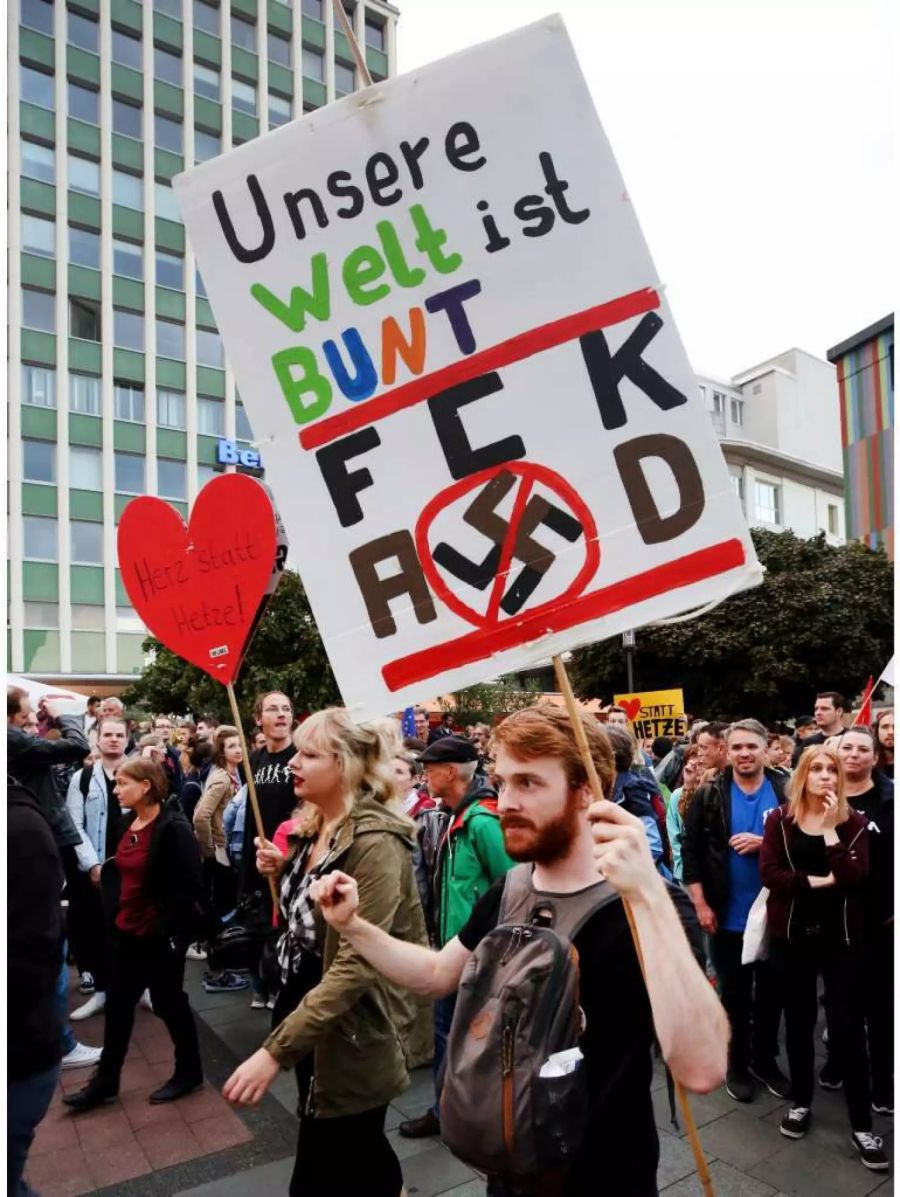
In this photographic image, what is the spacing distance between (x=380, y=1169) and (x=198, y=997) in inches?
148

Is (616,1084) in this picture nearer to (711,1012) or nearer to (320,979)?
(711,1012)

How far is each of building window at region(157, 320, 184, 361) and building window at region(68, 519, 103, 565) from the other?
26.4 feet

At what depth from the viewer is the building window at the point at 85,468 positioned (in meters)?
32.8

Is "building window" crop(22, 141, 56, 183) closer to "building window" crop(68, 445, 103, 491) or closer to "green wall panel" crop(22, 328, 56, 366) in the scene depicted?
"green wall panel" crop(22, 328, 56, 366)

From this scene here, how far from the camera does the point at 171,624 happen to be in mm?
3889

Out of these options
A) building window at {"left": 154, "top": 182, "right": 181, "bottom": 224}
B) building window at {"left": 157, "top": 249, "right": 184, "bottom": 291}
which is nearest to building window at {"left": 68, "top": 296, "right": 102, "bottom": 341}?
building window at {"left": 157, "top": 249, "right": 184, "bottom": 291}

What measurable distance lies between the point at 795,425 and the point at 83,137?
43748 mm

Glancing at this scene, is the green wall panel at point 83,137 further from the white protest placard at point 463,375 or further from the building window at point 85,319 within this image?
the white protest placard at point 463,375

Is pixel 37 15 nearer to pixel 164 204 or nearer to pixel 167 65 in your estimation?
pixel 167 65

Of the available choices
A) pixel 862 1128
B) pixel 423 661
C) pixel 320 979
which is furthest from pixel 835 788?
pixel 423 661

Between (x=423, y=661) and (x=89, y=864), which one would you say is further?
(x=89, y=864)

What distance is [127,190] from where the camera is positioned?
3547 centimetres

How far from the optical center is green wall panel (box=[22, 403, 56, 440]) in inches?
1256

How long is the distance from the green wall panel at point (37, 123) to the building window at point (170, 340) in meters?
7.99
